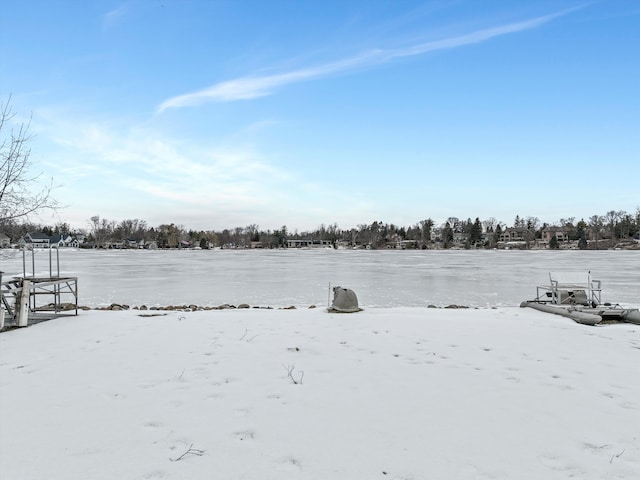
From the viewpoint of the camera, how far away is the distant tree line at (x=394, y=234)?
122 meters

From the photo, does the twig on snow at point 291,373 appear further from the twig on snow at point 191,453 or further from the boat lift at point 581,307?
the boat lift at point 581,307

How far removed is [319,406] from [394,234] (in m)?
152

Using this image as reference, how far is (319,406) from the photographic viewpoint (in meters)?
3.88

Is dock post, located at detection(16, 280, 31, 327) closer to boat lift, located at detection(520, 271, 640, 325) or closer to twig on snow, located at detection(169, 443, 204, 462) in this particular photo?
twig on snow, located at detection(169, 443, 204, 462)

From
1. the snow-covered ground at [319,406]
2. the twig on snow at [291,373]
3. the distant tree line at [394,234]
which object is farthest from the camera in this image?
the distant tree line at [394,234]

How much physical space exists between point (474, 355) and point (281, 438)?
3.35 meters

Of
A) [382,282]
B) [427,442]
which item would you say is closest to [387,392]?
[427,442]

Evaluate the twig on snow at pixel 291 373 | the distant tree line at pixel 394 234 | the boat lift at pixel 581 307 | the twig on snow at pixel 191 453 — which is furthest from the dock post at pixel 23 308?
the distant tree line at pixel 394 234

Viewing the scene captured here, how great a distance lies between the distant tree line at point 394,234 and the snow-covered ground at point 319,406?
4696 inches

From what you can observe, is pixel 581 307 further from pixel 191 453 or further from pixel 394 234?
pixel 394 234

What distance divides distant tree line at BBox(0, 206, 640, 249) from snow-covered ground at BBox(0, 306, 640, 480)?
11927 centimetres

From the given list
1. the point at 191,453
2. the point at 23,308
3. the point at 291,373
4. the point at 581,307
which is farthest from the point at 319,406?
the point at 581,307

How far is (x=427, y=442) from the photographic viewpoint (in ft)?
10.5

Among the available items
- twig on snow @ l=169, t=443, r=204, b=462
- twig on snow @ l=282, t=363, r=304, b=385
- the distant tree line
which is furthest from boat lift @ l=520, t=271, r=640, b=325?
the distant tree line
